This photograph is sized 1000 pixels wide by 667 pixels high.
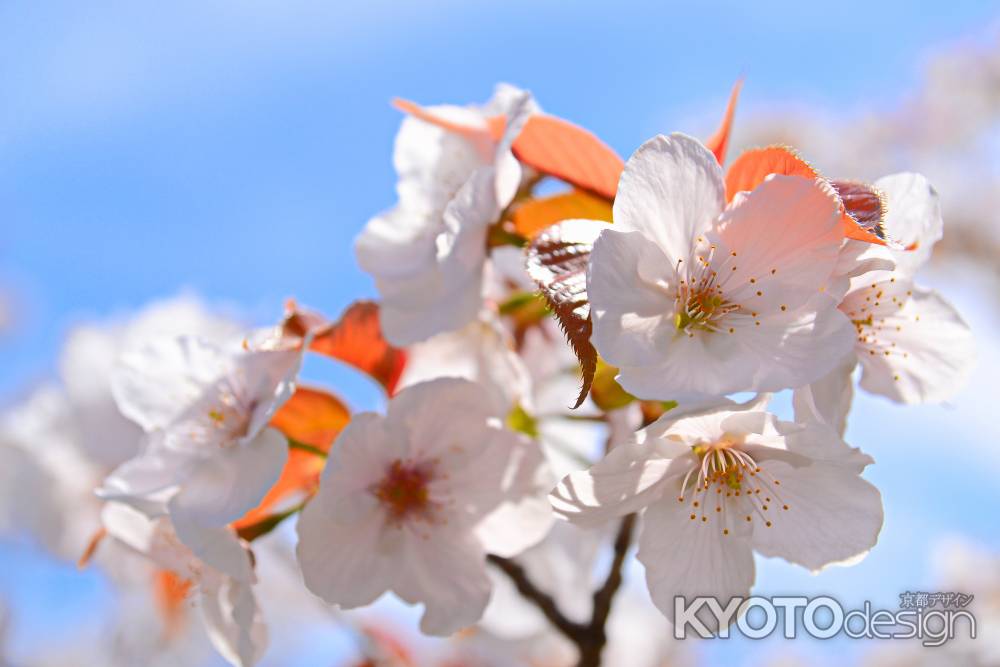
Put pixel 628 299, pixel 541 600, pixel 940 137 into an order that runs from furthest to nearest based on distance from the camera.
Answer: pixel 940 137, pixel 541 600, pixel 628 299

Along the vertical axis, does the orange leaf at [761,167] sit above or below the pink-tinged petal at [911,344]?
above

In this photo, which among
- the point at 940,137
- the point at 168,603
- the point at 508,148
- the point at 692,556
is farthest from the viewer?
the point at 940,137

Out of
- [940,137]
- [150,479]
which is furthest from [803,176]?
[940,137]

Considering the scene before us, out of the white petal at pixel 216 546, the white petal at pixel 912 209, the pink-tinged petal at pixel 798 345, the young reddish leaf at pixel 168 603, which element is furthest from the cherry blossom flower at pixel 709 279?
the young reddish leaf at pixel 168 603

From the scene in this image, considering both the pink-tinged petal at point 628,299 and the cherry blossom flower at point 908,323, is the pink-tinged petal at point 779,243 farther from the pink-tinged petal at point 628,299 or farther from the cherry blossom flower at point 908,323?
the cherry blossom flower at point 908,323

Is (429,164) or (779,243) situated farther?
(429,164)

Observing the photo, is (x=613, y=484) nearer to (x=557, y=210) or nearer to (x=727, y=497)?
(x=727, y=497)

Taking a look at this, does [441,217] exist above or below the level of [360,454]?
above
